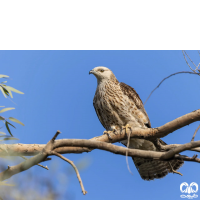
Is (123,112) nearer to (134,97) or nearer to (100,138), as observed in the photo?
(134,97)

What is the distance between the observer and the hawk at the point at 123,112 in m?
4.95

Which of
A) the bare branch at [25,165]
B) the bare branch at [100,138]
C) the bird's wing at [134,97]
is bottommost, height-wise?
the bare branch at [25,165]

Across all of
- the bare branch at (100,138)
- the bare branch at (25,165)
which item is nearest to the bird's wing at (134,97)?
the bare branch at (100,138)

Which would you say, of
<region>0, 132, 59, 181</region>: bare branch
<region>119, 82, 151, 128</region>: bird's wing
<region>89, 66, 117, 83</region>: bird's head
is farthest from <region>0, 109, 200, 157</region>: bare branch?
<region>89, 66, 117, 83</region>: bird's head

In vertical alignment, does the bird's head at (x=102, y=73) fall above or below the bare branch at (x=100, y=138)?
above

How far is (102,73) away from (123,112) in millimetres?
1092

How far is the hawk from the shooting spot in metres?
4.95

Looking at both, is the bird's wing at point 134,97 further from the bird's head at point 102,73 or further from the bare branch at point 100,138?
the bare branch at point 100,138

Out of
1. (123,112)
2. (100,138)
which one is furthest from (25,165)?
(123,112)

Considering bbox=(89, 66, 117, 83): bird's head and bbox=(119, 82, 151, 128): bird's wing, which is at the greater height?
bbox=(89, 66, 117, 83): bird's head

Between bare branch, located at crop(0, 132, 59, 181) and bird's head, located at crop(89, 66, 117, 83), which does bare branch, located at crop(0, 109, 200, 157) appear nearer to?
bare branch, located at crop(0, 132, 59, 181)
